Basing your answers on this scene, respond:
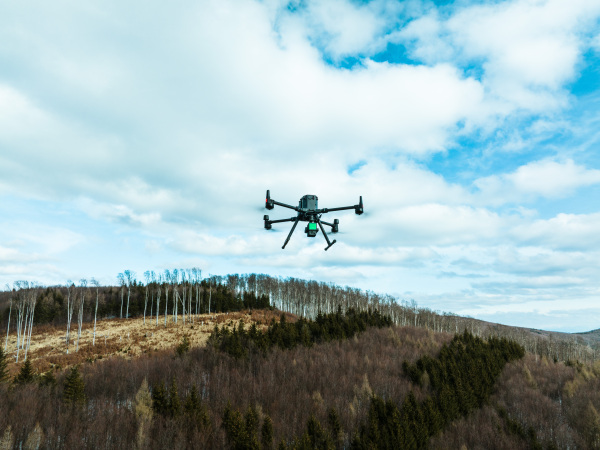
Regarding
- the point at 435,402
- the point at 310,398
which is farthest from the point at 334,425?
the point at 435,402

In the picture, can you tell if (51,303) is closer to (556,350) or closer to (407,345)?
(407,345)

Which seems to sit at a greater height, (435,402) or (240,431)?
(240,431)

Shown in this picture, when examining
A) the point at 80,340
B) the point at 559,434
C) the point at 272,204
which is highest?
the point at 272,204

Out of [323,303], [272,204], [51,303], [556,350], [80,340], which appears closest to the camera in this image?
[272,204]

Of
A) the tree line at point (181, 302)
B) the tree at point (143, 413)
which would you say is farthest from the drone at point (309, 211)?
the tree line at point (181, 302)

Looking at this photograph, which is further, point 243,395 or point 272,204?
point 243,395

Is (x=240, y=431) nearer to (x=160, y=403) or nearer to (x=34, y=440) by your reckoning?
(x=160, y=403)

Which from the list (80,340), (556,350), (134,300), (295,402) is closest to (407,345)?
(295,402)
